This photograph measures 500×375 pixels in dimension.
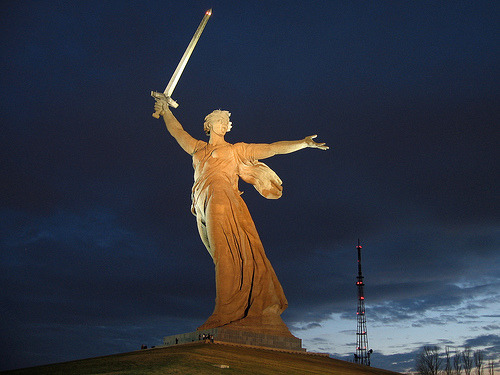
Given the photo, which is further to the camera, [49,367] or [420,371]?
[420,371]

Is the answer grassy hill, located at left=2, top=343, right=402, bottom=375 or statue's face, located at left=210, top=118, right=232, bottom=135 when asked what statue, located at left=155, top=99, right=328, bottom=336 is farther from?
grassy hill, located at left=2, top=343, right=402, bottom=375

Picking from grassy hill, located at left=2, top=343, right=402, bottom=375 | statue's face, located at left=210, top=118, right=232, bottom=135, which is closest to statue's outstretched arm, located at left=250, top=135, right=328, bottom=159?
statue's face, located at left=210, top=118, right=232, bottom=135

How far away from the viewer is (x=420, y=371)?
67.8 feet

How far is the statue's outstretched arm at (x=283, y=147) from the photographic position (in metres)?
14.1

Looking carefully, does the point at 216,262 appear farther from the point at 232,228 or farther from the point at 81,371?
the point at 81,371

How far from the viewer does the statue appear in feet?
44.2

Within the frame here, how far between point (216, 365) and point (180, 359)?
0.64 metres

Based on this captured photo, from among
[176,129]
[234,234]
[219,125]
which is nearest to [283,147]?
[219,125]

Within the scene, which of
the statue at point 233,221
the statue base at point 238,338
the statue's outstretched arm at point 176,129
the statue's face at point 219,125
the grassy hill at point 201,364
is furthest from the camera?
the statue's outstretched arm at point 176,129

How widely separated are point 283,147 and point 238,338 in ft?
18.0

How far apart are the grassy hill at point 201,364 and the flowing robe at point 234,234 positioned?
1968mm

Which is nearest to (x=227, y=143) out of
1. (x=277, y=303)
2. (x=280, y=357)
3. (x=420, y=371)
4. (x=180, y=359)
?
(x=277, y=303)

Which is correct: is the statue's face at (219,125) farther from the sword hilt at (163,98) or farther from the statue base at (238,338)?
the statue base at (238,338)

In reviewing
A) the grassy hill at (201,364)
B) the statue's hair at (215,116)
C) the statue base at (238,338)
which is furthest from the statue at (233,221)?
the grassy hill at (201,364)
